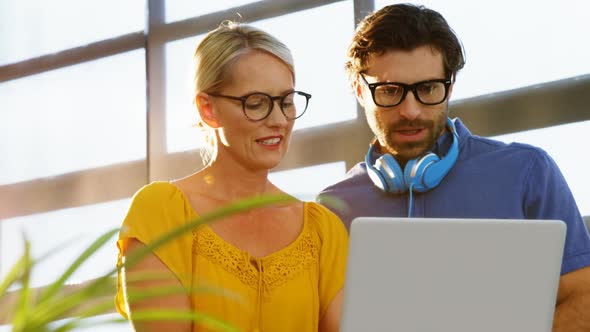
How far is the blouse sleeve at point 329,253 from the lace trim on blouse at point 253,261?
5 cm

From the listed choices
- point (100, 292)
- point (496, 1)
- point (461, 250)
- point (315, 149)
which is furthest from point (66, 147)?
point (100, 292)

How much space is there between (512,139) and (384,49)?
0.99 meters

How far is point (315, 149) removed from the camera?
161 inches

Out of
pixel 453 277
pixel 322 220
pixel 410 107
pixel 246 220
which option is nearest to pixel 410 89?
pixel 410 107

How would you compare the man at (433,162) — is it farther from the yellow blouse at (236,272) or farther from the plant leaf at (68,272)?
the plant leaf at (68,272)

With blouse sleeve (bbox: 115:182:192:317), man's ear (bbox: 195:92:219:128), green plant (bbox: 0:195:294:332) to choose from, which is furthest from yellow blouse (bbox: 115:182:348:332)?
green plant (bbox: 0:195:294:332)

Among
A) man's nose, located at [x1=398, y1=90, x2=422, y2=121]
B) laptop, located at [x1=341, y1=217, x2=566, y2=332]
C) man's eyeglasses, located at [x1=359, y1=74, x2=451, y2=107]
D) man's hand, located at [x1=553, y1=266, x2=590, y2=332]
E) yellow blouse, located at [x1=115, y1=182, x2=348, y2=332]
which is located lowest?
man's hand, located at [x1=553, y1=266, x2=590, y2=332]

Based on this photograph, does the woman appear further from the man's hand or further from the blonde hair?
the man's hand

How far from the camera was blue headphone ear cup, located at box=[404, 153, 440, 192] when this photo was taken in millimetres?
2594

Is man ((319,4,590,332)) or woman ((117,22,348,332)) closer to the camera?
woman ((117,22,348,332))

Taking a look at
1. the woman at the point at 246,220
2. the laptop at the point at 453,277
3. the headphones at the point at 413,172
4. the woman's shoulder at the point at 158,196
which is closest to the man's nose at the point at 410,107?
the headphones at the point at 413,172

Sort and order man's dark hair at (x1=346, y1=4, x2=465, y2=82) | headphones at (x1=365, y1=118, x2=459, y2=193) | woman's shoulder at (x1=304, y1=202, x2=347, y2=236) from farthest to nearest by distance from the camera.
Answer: man's dark hair at (x1=346, y1=4, x2=465, y2=82), headphones at (x1=365, y1=118, x2=459, y2=193), woman's shoulder at (x1=304, y1=202, x2=347, y2=236)

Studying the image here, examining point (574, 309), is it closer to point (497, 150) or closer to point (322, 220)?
point (497, 150)

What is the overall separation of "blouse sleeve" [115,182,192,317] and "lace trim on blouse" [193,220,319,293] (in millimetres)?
39
